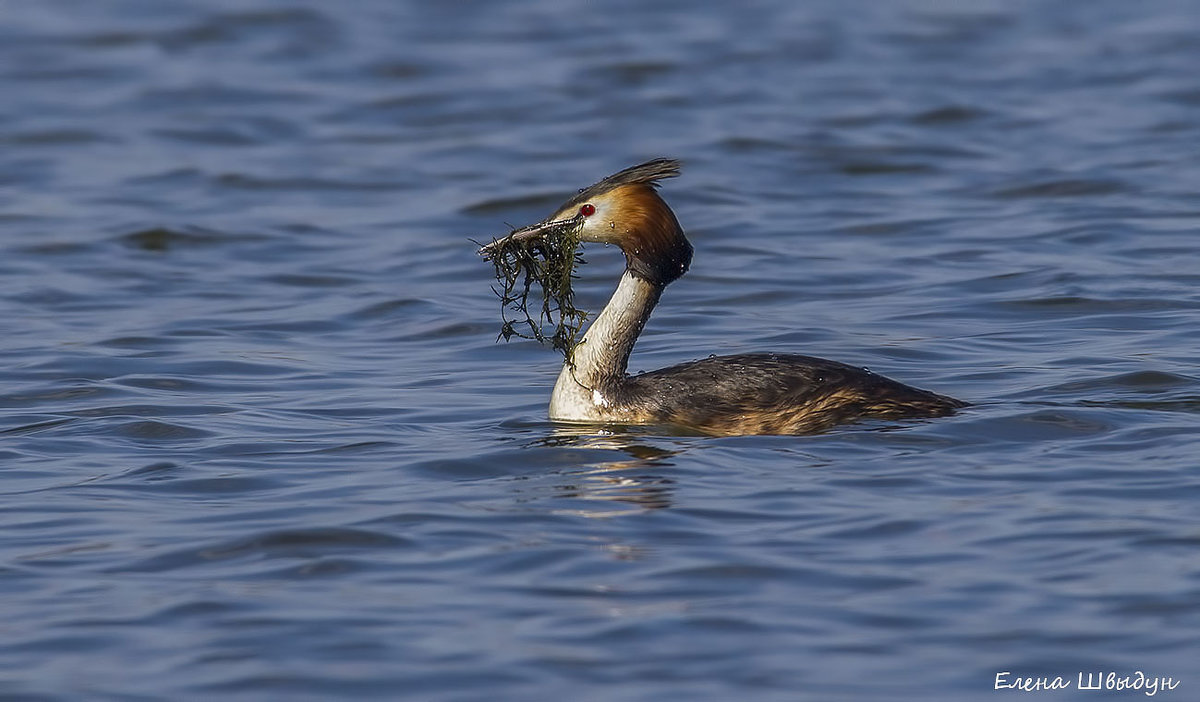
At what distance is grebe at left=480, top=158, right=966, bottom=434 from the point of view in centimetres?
899

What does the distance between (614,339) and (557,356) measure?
200 centimetres

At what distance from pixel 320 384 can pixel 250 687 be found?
4797mm

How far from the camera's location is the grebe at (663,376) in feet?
29.5

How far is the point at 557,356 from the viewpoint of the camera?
11469 mm

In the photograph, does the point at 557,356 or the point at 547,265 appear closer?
the point at 547,265

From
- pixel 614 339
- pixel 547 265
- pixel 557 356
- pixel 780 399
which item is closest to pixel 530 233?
pixel 547 265

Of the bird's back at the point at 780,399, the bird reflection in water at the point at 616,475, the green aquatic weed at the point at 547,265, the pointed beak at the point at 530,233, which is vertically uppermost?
the pointed beak at the point at 530,233

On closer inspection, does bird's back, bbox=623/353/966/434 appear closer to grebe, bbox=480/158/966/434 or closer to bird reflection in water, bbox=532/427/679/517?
grebe, bbox=480/158/966/434

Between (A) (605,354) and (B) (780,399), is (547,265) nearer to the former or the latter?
(A) (605,354)

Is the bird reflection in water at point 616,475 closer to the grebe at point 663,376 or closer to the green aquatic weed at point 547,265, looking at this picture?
the grebe at point 663,376

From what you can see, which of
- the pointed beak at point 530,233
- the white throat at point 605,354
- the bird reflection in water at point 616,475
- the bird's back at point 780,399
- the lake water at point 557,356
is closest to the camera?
the lake water at point 557,356

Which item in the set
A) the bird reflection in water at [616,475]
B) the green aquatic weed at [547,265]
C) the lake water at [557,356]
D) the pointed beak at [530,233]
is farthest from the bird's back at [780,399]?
the pointed beak at [530,233]

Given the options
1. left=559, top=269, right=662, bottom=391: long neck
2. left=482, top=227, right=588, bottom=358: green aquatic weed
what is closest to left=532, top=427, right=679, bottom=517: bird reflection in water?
left=559, top=269, right=662, bottom=391: long neck

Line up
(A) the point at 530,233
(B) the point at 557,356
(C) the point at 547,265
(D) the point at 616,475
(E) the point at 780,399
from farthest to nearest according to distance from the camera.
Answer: (B) the point at 557,356
(C) the point at 547,265
(A) the point at 530,233
(E) the point at 780,399
(D) the point at 616,475
